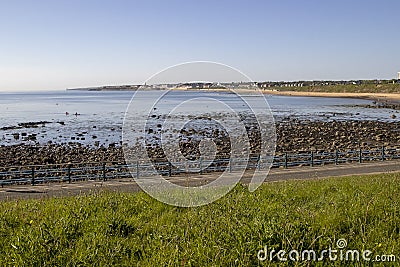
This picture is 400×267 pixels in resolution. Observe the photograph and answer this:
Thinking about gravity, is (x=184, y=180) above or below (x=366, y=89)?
below

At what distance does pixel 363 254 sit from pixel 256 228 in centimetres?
118

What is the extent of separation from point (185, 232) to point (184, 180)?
39.9 ft

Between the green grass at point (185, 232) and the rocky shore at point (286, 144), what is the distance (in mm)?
19644

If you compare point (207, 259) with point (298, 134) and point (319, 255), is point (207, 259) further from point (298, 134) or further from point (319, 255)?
point (298, 134)

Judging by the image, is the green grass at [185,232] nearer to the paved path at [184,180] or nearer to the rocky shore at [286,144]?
the paved path at [184,180]

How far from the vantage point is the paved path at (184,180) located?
1589 cm

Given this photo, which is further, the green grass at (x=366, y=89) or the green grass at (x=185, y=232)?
the green grass at (x=366, y=89)

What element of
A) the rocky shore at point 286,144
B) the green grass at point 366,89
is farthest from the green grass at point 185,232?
the green grass at point 366,89

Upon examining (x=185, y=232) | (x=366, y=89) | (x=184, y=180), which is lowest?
(x=184, y=180)

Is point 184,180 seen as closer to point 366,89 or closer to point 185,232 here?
point 185,232

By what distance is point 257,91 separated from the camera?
6.98 metres

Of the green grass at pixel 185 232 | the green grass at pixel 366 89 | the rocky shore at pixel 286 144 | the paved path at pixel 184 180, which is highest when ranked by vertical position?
the green grass at pixel 366 89

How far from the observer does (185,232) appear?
560 cm

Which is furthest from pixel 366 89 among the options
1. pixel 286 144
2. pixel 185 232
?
pixel 185 232
